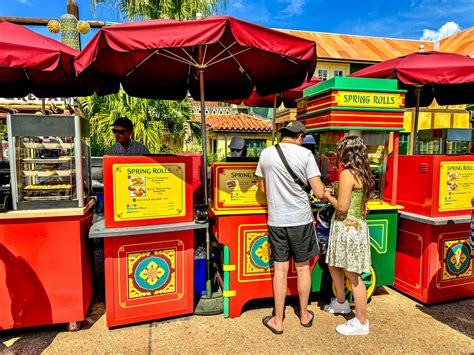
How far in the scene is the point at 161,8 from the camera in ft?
36.8

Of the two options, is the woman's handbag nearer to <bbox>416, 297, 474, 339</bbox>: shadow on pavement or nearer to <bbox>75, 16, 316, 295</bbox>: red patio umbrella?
<bbox>75, 16, 316, 295</bbox>: red patio umbrella

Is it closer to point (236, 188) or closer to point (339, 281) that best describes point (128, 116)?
point (236, 188)

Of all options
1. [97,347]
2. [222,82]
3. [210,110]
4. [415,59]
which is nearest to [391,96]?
[415,59]

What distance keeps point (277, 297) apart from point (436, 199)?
79.1 inches

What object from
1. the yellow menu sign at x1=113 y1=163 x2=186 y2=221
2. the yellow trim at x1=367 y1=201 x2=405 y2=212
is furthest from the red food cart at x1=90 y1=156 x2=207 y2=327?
the yellow trim at x1=367 y1=201 x2=405 y2=212

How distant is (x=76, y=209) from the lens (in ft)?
9.47

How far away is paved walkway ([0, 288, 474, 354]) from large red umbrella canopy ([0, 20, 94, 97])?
2.40 meters

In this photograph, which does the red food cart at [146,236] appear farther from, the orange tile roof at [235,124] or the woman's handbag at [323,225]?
the orange tile roof at [235,124]

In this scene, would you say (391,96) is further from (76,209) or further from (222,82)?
(76,209)

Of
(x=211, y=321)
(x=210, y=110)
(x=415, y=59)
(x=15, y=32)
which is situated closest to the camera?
(x=15, y=32)

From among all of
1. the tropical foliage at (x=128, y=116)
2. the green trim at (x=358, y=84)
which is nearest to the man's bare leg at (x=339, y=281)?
the green trim at (x=358, y=84)

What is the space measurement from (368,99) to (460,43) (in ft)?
53.7

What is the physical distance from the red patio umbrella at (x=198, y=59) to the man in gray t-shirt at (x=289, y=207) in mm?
808

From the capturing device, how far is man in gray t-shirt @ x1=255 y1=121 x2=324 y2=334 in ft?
9.40
